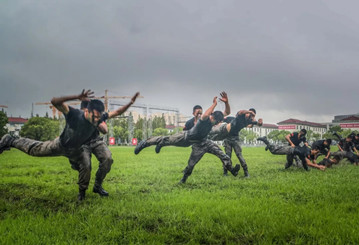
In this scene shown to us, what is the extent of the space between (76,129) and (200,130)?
13.6ft

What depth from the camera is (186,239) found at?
4.50 m

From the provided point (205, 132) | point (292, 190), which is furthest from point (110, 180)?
point (292, 190)

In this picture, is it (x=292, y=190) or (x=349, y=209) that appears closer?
(x=349, y=209)

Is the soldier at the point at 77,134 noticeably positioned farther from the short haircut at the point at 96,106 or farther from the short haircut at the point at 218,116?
the short haircut at the point at 218,116

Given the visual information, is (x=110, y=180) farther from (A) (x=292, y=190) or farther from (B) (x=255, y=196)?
(A) (x=292, y=190)

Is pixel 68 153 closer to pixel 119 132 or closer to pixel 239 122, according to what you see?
pixel 239 122

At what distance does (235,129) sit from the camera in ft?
38.0

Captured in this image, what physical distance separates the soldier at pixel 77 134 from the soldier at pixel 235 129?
5.61 metres

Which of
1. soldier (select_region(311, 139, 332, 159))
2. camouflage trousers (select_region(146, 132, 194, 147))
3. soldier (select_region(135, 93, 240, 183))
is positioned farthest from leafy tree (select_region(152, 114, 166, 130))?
soldier (select_region(135, 93, 240, 183))

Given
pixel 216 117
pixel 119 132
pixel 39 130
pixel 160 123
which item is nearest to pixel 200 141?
pixel 216 117

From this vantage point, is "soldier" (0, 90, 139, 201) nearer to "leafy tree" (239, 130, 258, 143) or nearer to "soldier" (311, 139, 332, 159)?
"soldier" (311, 139, 332, 159)

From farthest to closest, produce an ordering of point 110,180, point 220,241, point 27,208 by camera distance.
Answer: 1. point 110,180
2. point 27,208
3. point 220,241

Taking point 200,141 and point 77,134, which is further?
point 200,141

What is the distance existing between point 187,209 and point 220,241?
158cm
